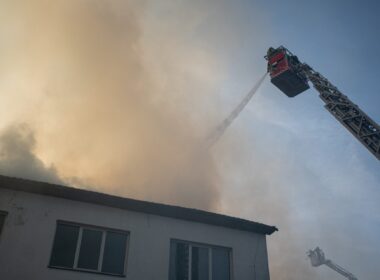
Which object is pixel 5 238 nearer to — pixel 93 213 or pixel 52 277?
pixel 52 277

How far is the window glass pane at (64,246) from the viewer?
Answer: 36.8ft

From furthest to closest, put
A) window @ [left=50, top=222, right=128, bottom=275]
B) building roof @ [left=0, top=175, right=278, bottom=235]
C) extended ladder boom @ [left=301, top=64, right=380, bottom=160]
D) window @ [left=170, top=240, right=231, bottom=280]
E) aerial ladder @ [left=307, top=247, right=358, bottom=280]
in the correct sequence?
aerial ladder @ [left=307, top=247, right=358, bottom=280] → extended ladder boom @ [left=301, top=64, right=380, bottom=160] → window @ [left=170, top=240, right=231, bottom=280] → building roof @ [left=0, top=175, right=278, bottom=235] → window @ [left=50, top=222, right=128, bottom=275]

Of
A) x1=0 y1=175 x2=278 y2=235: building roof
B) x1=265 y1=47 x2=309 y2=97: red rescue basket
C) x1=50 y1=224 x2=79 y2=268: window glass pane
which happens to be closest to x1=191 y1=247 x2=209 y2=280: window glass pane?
x1=0 y1=175 x2=278 y2=235: building roof

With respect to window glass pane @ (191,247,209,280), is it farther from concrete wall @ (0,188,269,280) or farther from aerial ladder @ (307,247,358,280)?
aerial ladder @ (307,247,358,280)

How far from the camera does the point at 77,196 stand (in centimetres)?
1212

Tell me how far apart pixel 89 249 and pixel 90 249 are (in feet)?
0.10

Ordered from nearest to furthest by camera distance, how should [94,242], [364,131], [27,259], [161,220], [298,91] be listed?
1. [27,259]
2. [94,242]
3. [161,220]
4. [364,131]
5. [298,91]

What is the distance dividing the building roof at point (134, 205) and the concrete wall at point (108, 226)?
16cm

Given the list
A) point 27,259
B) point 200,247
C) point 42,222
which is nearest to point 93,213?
point 42,222

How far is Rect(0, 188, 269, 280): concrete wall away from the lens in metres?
10.8

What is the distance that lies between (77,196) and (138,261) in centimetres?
284

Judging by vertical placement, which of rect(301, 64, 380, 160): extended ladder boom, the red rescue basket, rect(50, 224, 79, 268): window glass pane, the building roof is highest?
the red rescue basket

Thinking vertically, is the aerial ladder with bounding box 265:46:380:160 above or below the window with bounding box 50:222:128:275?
above

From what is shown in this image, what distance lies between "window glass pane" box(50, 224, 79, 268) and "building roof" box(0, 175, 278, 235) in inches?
38.3
